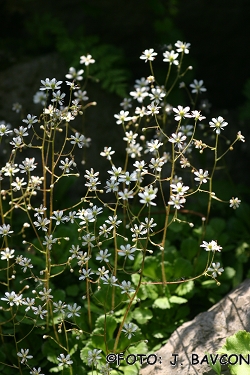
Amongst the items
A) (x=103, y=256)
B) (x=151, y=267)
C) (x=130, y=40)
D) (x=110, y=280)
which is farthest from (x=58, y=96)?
(x=130, y=40)

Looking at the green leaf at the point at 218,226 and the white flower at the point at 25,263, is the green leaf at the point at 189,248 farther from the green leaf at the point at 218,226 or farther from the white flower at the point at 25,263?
the white flower at the point at 25,263

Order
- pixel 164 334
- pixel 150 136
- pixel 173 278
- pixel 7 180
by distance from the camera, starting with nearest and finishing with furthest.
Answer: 1. pixel 164 334
2. pixel 173 278
3. pixel 7 180
4. pixel 150 136

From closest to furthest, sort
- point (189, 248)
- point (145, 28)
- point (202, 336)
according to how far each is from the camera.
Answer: point (202, 336) < point (189, 248) < point (145, 28)

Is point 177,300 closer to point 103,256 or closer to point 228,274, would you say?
point 228,274

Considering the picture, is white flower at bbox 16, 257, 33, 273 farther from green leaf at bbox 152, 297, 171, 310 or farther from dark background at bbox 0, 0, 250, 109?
dark background at bbox 0, 0, 250, 109

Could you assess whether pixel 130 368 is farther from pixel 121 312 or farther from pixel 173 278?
pixel 173 278

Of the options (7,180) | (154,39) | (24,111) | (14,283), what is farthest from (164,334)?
(154,39)

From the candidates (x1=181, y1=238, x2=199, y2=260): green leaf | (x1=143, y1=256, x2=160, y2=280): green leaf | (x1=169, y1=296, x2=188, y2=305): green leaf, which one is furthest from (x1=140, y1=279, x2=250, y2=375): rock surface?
(x1=181, y1=238, x2=199, y2=260): green leaf
